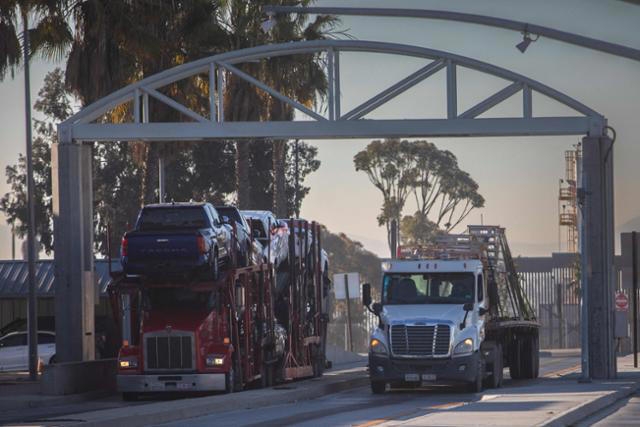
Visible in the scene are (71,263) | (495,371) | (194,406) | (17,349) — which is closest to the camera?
(194,406)

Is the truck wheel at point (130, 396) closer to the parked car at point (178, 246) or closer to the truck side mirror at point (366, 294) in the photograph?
the parked car at point (178, 246)

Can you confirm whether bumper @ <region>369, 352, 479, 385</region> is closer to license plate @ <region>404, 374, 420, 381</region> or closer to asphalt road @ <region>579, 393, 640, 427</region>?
license plate @ <region>404, 374, 420, 381</region>

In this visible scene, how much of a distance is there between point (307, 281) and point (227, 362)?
6.90 metres

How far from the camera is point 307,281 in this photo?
3922cm

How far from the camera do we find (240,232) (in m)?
34.4

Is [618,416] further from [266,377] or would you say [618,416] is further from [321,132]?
[321,132]

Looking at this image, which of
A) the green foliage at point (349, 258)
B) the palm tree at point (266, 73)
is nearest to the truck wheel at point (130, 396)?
the palm tree at point (266, 73)

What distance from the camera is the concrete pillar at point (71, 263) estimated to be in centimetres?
3694

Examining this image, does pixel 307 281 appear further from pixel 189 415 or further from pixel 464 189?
pixel 464 189

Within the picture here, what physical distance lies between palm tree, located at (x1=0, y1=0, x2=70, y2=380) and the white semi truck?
1036 centimetres

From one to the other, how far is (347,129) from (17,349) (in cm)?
1579

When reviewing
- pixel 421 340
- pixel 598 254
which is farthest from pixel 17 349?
pixel 598 254

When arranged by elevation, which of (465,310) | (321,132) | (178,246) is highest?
(321,132)

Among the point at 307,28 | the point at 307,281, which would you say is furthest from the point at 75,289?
the point at 307,28
